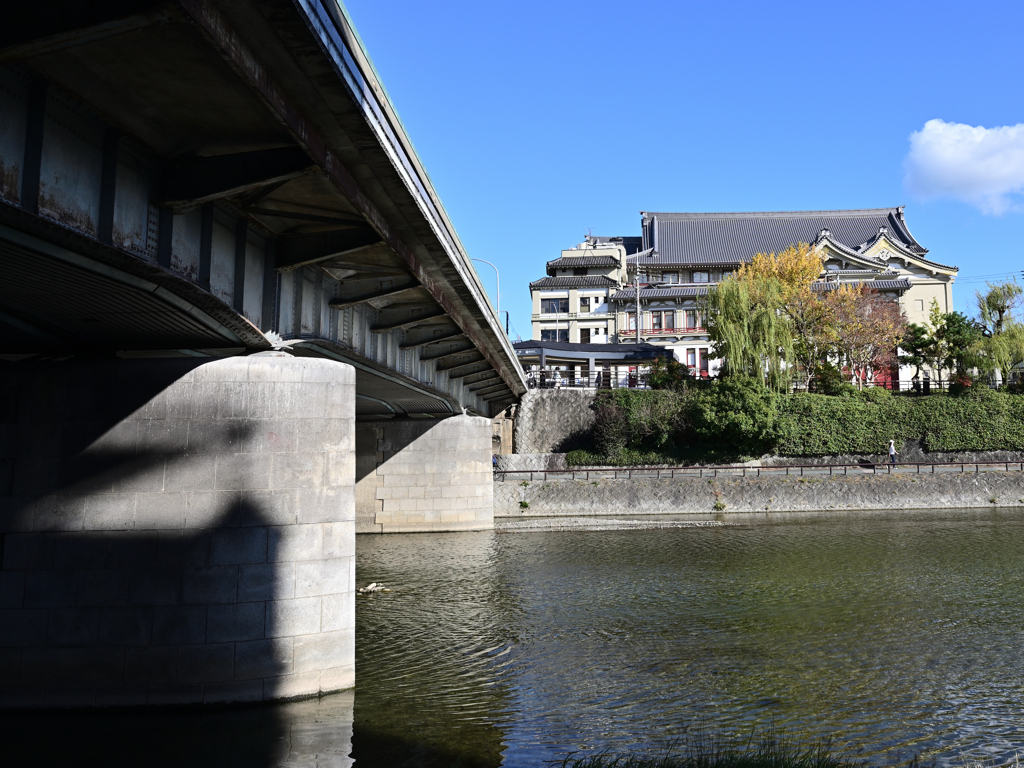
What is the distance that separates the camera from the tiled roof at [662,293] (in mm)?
74188

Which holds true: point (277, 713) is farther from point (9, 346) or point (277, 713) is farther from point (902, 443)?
point (902, 443)

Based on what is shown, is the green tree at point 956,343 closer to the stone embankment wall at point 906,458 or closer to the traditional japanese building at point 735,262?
the stone embankment wall at point 906,458

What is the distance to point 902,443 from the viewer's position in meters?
51.4

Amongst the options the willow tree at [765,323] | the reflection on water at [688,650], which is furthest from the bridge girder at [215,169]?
the willow tree at [765,323]

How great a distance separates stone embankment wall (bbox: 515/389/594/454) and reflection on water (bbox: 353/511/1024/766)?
2679cm

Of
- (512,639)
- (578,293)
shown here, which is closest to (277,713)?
(512,639)

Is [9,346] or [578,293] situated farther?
[578,293]

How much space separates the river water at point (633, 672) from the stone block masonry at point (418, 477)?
9.55 meters

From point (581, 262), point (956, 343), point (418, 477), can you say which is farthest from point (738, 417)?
point (581, 262)

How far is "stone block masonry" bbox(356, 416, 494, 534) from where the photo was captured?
3506 centimetres

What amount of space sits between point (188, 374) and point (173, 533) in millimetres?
2257

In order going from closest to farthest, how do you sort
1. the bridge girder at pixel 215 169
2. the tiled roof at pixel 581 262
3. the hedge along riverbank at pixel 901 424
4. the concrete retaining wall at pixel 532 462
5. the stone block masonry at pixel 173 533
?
the bridge girder at pixel 215 169 → the stone block masonry at pixel 173 533 → the hedge along riverbank at pixel 901 424 → the concrete retaining wall at pixel 532 462 → the tiled roof at pixel 581 262

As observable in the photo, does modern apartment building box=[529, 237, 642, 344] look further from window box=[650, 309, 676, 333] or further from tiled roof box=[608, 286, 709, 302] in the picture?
window box=[650, 309, 676, 333]

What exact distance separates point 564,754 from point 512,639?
19.9 feet
